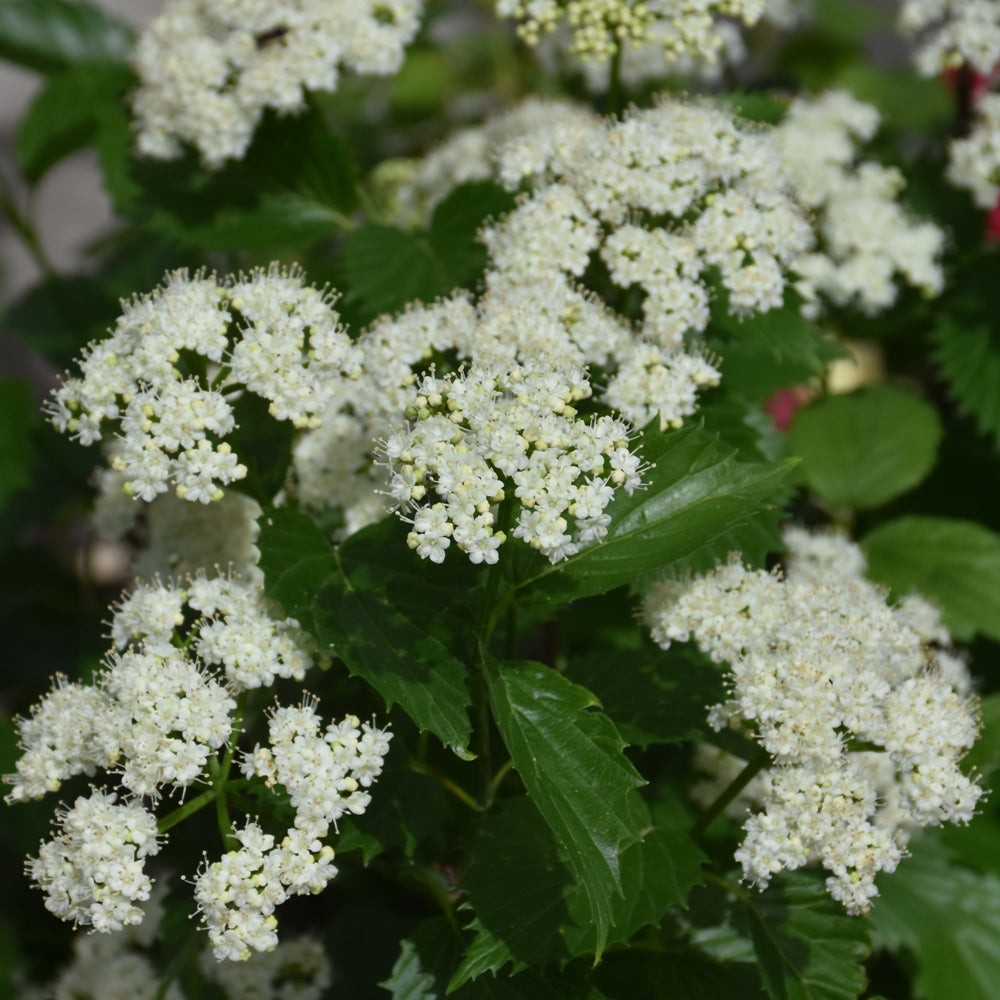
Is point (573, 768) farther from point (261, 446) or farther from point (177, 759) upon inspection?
point (261, 446)

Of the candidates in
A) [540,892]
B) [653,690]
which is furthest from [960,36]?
[540,892]

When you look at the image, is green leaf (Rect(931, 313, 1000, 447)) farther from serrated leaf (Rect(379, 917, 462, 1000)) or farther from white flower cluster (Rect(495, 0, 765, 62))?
serrated leaf (Rect(379, 917, 462, 1000))

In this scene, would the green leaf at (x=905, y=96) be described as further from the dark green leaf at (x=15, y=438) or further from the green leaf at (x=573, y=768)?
the green leaf at (x=573, y=768)

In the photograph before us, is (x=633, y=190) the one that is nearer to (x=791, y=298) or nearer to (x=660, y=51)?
(x=791, y=298)

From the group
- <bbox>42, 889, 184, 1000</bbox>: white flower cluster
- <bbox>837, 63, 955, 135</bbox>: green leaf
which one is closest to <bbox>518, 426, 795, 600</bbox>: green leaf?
<bbox>42, 889, 184, 1000</bbox>: white flower cluster

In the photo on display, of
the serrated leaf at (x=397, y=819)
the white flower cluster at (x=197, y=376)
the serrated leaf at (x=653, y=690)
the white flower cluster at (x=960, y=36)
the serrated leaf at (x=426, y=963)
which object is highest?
the white flower cluster at (x=197, y=376)

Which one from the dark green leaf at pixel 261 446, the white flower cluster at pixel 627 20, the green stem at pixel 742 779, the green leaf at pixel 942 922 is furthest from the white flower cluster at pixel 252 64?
the green leaf at pixel 942 922

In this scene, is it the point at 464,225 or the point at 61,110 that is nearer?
the point at 464,225
